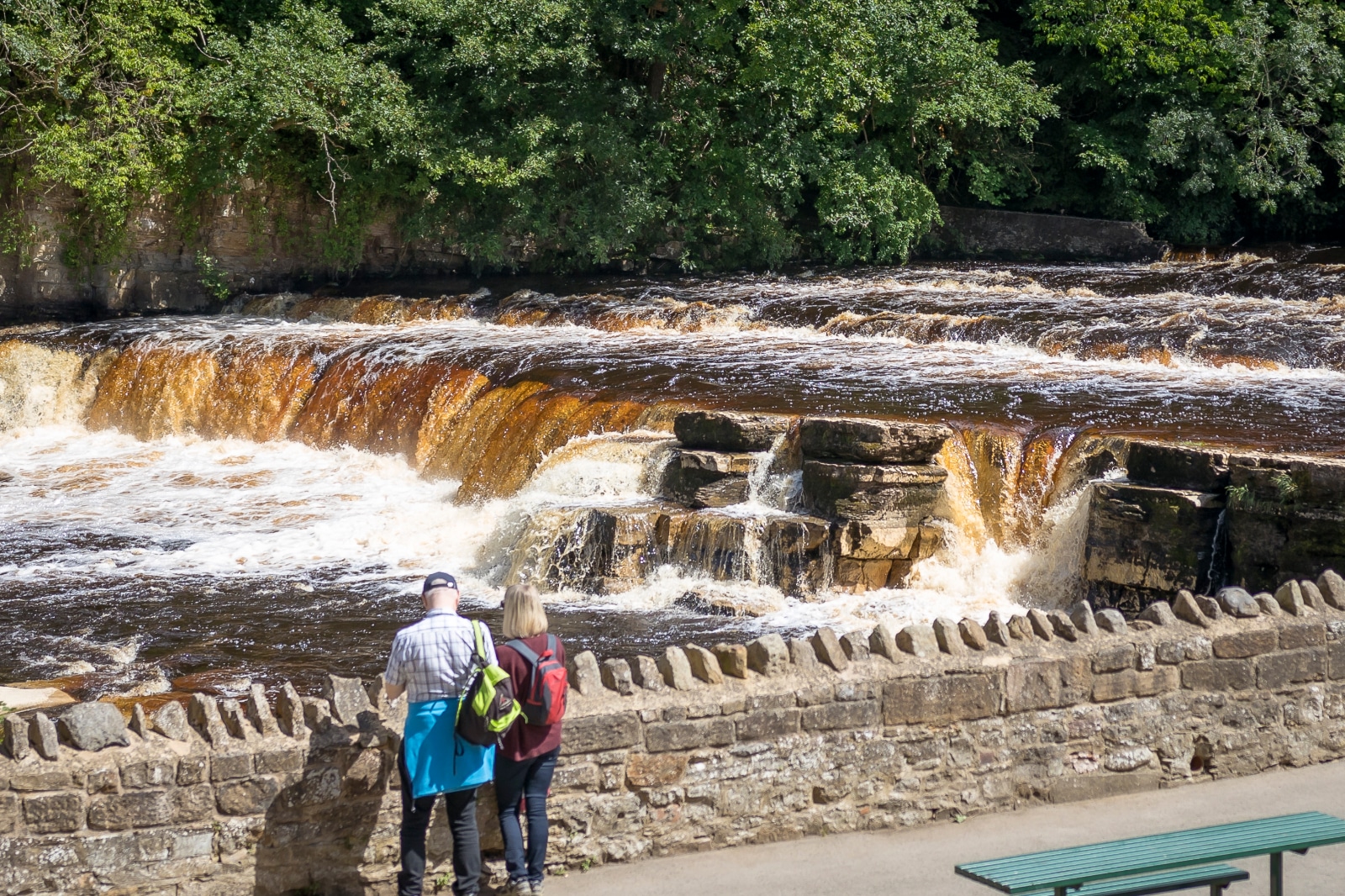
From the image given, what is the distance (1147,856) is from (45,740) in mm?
3528

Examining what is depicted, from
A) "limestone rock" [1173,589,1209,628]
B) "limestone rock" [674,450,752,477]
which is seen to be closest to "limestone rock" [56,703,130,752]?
"limestone rock" [1173,589,1209,628]

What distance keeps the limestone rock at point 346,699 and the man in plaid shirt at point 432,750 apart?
183 millimetres

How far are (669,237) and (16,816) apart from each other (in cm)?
1845

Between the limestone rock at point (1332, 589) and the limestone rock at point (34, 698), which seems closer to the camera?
the limestone rock at point (1332, 589)

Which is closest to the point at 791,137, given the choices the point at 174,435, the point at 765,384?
the point at 765,384

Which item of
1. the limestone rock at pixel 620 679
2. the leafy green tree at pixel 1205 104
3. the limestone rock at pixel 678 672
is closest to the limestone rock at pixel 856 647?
the limestone rock at pixel 678 672

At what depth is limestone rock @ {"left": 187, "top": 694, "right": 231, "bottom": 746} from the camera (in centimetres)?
463

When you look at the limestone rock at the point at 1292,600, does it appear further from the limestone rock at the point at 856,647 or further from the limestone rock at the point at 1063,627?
the limestone rock at the point at 856,647

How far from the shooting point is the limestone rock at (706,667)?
5.12 meters

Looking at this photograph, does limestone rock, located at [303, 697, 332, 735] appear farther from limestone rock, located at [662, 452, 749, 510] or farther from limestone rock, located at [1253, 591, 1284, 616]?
limestone rock, located at [662, 452, 749, 510]

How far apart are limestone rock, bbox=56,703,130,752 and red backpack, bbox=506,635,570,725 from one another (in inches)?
52.4

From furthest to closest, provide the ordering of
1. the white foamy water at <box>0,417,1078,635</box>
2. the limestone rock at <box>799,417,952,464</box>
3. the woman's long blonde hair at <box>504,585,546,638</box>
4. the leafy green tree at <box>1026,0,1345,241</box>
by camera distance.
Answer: the leafy green tree at <box>1026,0,1345,241</box>
the limestone rock at <box>799,417,952,464</box>
the white foamy water at <box>0,417,1078,635</box>
the woman's long blonde hair at <box>504,585,546,638</box>

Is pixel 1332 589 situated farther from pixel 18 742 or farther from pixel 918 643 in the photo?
pixel 18 742

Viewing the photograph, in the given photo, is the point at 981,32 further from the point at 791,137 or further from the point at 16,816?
the point at 16,816
